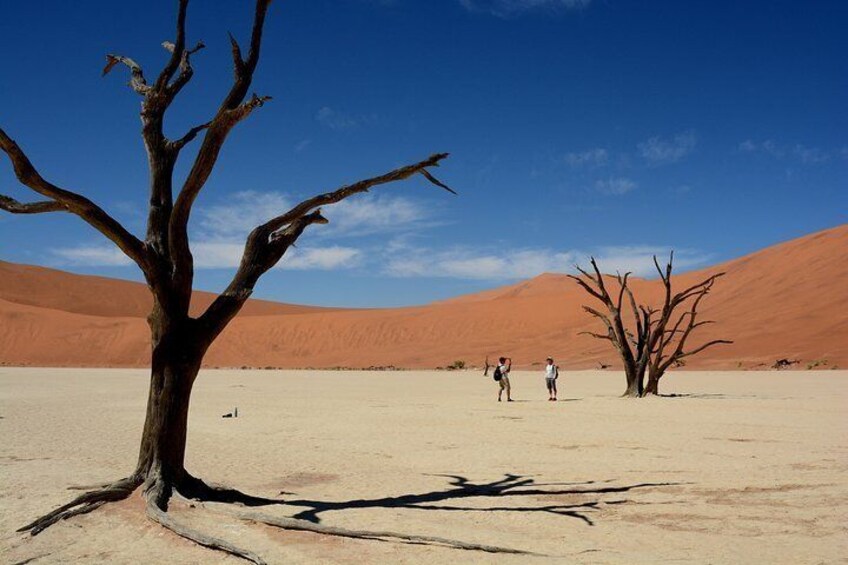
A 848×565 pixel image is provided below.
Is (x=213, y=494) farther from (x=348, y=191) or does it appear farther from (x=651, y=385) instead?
(x=651, y=385)

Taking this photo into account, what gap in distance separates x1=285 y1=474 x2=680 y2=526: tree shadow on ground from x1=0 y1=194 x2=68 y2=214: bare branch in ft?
11.5

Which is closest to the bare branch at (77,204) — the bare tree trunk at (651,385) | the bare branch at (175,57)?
the bare branch at (175,57)

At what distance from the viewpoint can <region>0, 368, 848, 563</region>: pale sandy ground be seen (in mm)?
5598

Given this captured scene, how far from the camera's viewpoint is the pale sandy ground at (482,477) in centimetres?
560

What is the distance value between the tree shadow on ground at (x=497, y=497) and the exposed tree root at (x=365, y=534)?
1.60ft

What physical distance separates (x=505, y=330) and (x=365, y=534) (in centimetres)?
5976

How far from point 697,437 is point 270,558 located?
30.1 feet

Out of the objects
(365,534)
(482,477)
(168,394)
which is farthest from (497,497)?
(168,394)

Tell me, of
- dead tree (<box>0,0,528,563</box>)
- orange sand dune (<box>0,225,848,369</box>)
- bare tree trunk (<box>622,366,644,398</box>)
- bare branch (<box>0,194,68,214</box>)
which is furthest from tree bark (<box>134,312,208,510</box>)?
orange sand dune (<box>0,225,848,369</box>)

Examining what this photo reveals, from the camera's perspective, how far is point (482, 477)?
8.94 metres

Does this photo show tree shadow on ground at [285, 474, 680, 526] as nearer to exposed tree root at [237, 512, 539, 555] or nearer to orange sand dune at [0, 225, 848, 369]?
exposed tree root at [237, 512, 539, 555]

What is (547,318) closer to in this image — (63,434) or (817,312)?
(817,312)

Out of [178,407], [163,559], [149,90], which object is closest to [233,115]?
[149,90]

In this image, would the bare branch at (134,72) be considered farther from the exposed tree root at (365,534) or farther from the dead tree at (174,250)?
the exposed tree root at (365,534)
